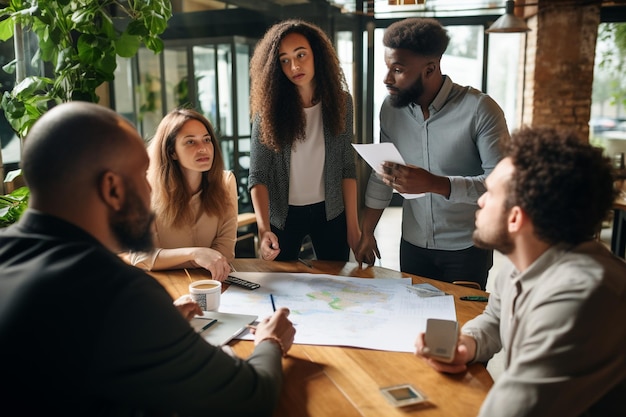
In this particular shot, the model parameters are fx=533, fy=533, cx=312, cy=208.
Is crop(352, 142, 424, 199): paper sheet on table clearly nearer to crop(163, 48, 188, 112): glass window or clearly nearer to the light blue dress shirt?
the light blue dress shirt

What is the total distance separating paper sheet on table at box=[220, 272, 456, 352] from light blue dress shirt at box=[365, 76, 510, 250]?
14.8 inches

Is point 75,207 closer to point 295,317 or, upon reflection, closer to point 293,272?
Answer: point 295,317

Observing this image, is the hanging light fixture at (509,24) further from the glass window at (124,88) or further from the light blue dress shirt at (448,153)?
the glass window at (124,88)

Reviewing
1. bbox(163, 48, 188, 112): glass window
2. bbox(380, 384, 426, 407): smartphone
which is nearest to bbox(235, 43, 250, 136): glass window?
bbox(163, 48, 188, 112): glass window

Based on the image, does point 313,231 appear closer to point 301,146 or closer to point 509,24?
point 301,146

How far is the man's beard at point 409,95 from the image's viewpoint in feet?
6.39

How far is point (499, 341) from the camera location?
121cm

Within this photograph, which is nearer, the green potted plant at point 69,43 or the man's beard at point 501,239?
the man's beard at point 501,239

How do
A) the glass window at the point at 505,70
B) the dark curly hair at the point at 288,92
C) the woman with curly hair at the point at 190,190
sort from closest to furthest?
the woman with curly hair at the point at 190,190 → the dark curly hair at the point at 288,92 → the glass window at the point at 505,70

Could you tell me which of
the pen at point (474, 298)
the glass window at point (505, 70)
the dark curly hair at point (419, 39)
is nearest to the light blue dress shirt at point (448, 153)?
the dark curly hair at point (419, 39)

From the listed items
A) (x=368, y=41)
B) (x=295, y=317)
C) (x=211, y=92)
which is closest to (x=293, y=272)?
(x=295, y=317)

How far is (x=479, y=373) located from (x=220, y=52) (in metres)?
3.52

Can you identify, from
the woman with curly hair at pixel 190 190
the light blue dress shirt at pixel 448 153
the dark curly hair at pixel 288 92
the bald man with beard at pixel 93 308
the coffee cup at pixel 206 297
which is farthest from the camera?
the dark curly hair at pixel 288 92

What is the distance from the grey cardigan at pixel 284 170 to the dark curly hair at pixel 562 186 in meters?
1.14
